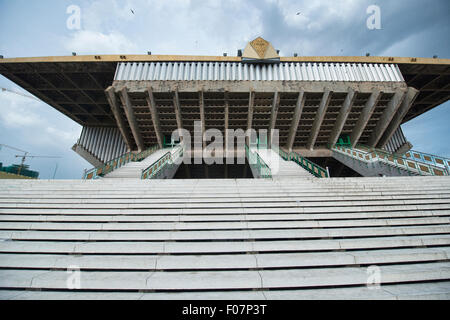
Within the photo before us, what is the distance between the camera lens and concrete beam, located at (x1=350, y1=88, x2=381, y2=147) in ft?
43.3

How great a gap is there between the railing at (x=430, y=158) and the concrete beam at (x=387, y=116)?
717 centimetres

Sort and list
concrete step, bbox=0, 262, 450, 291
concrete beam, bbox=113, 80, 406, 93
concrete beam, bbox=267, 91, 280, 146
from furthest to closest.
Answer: concrete beam, bbox=267, 91, 280, 146 < concrete beam, bbox=113, 80, 406, 93 < concrete step, bbox=0, 262, 450, 291

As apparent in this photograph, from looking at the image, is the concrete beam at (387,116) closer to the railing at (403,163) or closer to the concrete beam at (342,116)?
the concrete beam at (342,116)

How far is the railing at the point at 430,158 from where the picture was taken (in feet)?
24.9

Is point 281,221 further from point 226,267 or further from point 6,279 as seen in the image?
point 6,279

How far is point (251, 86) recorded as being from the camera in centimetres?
1312

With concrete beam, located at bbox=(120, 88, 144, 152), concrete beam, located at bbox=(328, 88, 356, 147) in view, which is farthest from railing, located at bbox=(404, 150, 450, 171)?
concrete beam, located at bbox=(120, 88, 144, 152)

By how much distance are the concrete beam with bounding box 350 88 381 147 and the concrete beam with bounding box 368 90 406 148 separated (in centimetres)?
147

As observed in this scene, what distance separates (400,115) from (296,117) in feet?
28.2

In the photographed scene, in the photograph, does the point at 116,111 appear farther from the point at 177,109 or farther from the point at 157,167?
the point at 157,167

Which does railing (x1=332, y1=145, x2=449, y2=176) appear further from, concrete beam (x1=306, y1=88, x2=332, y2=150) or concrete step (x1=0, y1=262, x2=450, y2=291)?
concrete step (x1=0, y1=262, x2=450, y2=291)

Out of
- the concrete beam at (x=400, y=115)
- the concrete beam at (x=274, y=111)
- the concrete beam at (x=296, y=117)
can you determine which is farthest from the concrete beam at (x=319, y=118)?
the concrete beam at (x=400, y=115)

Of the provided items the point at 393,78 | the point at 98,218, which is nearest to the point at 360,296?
the point at 98,218

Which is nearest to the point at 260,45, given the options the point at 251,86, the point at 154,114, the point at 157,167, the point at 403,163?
the point at 251,86
